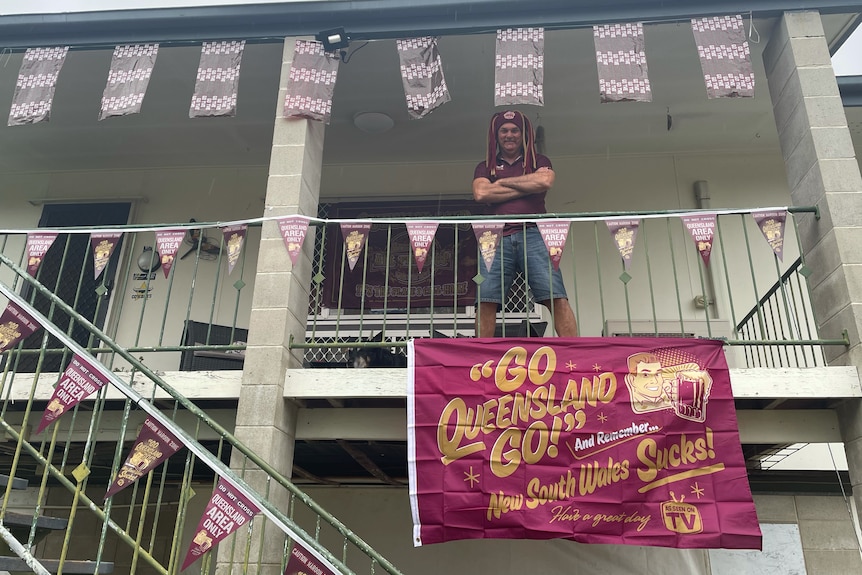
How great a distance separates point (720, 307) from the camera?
22.0 feet

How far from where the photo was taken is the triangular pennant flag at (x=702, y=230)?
4.50m

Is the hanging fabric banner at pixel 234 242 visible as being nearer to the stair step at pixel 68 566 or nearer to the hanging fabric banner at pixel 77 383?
Answer: the hanging fabric banner at pixel 77 383

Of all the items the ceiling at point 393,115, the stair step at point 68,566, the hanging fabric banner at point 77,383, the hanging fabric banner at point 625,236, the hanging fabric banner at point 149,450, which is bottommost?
the stair step at point 68,566

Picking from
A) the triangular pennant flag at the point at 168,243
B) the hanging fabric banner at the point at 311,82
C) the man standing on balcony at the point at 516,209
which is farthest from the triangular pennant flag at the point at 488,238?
the triangular pennant flag at the point at 168,243

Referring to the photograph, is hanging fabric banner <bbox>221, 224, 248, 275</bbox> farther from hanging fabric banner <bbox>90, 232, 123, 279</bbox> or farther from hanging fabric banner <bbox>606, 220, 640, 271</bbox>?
hanging fabric banner <bbox>606, 220, 640, 271</bbox>

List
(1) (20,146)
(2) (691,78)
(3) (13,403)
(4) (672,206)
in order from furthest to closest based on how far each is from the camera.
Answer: (1) (20,146) → (4) (672,206) → (2) (691,78) → (3) (13,403)

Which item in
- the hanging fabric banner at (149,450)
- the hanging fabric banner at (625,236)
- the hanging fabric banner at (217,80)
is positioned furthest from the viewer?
the hanging fabric banner at (217,80)

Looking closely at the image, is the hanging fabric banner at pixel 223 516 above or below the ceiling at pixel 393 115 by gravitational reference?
below

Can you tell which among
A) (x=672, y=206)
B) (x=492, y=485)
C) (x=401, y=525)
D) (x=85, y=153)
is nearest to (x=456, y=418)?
(x=492, y=485)

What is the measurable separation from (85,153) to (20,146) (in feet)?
2.38

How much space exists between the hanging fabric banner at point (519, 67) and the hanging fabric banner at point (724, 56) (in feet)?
4.21

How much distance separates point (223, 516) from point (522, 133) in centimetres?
389

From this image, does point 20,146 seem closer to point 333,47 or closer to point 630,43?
point 333,47

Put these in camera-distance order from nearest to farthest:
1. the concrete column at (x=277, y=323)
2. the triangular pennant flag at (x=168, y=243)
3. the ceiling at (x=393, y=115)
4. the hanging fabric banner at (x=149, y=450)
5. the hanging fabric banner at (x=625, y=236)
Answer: the hanging fabric banner at (x=149, y=450) < the concrete column at (x=277, y=323) < the hanging fabric banner at (x=625, y=236) < the triangular pennant flag at (x=168, y=243) < the ceiling at (x=393, y=115)
